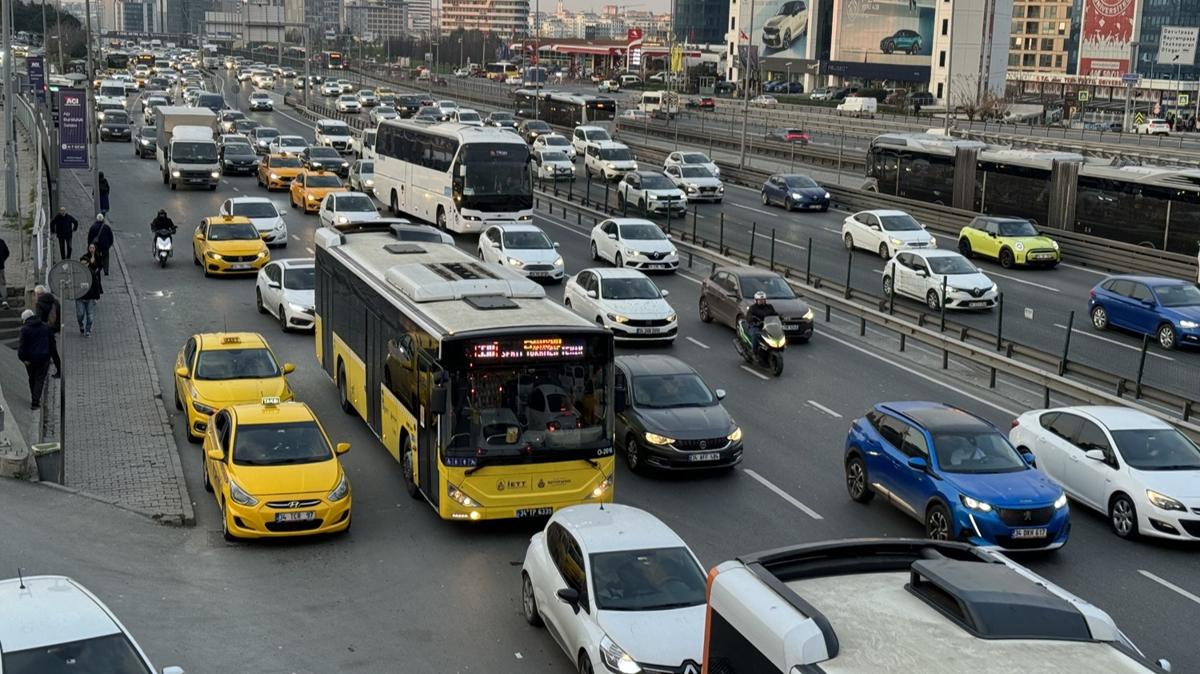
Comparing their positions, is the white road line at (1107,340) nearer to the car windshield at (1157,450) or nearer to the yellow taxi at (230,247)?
the car windshield at (1157,450)

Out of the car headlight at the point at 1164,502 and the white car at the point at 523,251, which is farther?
the white car at the point at 523,251

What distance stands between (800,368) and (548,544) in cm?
1370

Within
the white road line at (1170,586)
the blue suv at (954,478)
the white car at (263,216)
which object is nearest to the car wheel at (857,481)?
the blue suv at (954,478)

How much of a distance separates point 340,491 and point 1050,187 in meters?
33.7

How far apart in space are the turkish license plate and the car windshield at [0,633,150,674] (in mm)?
5988

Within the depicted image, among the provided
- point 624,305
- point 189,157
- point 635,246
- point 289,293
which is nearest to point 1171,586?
point 624,305

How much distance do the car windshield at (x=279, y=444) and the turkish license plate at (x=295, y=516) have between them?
0.88m

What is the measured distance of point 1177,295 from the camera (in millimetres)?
29453

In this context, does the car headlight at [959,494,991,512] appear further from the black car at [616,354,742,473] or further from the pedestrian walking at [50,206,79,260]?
the pedestrian walking at [50,206,79,260]

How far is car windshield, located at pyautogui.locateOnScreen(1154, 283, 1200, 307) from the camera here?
29.2 m

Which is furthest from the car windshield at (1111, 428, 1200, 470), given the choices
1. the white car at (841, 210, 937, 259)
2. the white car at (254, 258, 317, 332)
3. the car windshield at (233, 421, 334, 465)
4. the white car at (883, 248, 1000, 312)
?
the white car at (841, 210, 937, 259)

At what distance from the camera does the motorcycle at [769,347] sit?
2592 cm

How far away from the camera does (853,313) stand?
30.6 meters

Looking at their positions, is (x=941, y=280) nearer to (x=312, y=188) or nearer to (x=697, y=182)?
(x=697, y=182)
